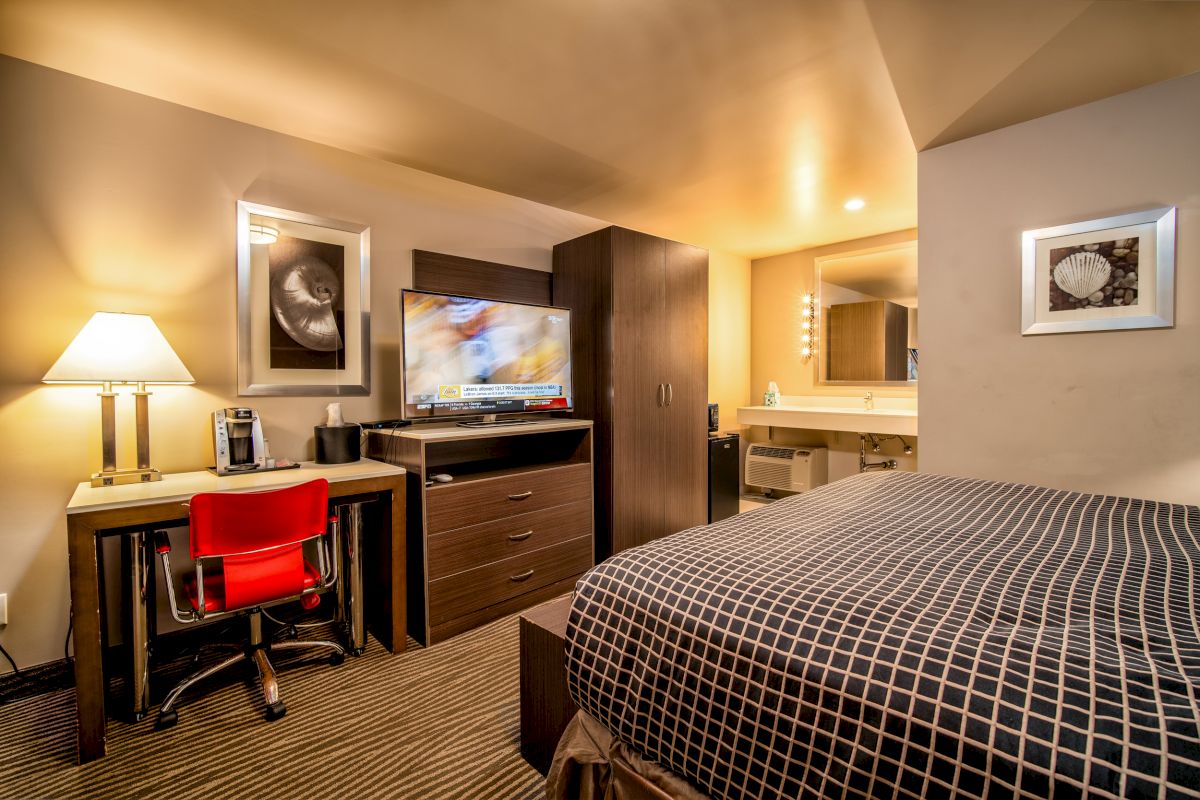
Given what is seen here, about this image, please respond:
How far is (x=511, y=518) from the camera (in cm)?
267

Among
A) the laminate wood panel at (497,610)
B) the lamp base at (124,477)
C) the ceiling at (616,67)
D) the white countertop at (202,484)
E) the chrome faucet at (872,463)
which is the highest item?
the ceiling at (616,67)

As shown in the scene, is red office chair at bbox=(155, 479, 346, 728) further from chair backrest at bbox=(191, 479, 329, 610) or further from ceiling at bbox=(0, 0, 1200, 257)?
ceiling at bbox=(0, 0, 1200, 257)

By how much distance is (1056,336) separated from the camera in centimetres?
236

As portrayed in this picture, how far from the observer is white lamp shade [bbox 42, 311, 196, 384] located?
185cm

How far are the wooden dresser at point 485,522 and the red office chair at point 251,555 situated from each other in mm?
484

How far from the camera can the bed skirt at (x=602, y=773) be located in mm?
1040

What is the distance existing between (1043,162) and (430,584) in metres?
3.56

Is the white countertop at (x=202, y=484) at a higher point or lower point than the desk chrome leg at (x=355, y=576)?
higher

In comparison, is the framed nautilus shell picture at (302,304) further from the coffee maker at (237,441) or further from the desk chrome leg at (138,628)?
the desk chrome leg at (138,628)

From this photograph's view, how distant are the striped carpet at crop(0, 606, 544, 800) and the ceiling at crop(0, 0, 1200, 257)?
257 centimetres

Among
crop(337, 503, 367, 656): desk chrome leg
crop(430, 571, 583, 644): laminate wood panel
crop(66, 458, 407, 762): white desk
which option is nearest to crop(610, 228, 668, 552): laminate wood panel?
crop(430, 571, 583, 644): laminate wood panel

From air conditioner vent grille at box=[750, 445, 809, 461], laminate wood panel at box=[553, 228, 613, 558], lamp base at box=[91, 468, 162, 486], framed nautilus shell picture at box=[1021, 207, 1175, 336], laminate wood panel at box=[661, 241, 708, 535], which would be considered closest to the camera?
lamp base at box=[91, 468, 162, 486]

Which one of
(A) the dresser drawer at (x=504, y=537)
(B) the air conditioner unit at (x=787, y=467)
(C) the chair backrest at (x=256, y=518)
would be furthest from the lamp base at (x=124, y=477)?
(B) the air conditioner unit at (x=787, y=467)

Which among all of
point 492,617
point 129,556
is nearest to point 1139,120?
point 492,617
